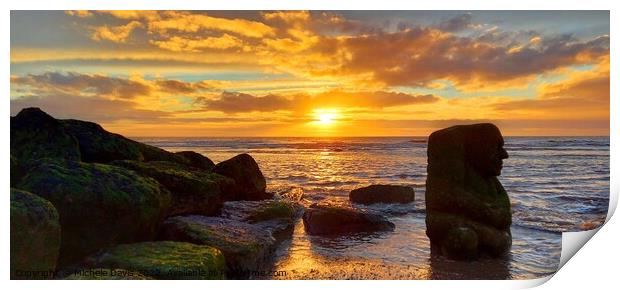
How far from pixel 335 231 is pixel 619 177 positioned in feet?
17.5

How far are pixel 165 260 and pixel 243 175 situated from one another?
6.10 metres

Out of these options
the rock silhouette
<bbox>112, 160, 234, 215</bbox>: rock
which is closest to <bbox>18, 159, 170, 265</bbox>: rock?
the rock silhouette

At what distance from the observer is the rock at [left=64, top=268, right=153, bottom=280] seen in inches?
304

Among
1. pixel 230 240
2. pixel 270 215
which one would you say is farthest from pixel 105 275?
pixel 270 215

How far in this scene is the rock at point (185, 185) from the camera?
10.3 meters

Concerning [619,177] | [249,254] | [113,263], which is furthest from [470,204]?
[113,263]

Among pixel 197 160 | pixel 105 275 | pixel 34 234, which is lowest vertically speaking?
Result: pixel 105 275

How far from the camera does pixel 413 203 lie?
14.3 m

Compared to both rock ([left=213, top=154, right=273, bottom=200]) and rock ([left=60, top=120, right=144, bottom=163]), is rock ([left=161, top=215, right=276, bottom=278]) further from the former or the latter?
rock ([left=213, top=154, right=273, bottom=200])

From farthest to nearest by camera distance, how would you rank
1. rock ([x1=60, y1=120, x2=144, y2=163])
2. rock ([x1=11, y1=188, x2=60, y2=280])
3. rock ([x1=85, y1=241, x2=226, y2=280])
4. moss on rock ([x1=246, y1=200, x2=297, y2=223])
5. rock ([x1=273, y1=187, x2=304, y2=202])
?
rock ([x1=273, y1=187, x2=304, y2=202])
moss on rock ([x1=246, y1=200, x2=297, y2=223])
rock ([x1=60, y1=120, x2=144, y2=163])
rock ([x1=85, y1=241, x2=226, y2=280])
rock ([x1=11, y1=188, x2=60, y2=280])

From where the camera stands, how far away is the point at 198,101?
34.3 ft

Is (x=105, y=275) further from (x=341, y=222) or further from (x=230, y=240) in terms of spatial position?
(x=341, y=222)

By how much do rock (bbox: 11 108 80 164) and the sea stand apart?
220 cm
